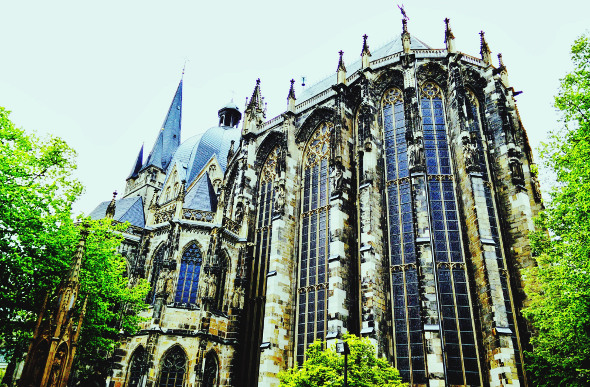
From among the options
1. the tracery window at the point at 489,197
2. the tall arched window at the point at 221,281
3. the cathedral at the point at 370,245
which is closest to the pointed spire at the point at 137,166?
the cathedral at the point at 370,245

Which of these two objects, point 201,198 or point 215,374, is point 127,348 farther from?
point 201,198

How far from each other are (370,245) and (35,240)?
12281 mm

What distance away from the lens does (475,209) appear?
55.2 ft

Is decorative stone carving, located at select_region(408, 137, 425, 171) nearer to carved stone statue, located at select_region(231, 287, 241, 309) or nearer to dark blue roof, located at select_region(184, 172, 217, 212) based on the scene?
carved stone statue, located at select_region(231, 287, 241, 309)

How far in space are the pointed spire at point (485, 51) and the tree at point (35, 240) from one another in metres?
20.0

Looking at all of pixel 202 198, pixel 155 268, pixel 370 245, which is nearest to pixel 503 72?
pixel 370 245

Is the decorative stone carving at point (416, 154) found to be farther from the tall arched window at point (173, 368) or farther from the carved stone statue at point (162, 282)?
the tall arched window at point (173, 368)

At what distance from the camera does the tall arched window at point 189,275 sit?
20.0 meters

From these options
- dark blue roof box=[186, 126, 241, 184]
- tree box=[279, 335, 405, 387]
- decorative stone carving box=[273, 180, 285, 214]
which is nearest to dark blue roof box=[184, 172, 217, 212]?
decorative stone carving box=[273, 180, 285, 214]

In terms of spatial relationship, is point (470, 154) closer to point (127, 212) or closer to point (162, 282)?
point (162, 282)

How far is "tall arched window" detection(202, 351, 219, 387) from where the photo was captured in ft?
61.7

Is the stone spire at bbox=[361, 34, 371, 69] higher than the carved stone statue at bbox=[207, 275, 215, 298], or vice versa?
the stone spire at bbox=[361, 34, 371, 69]

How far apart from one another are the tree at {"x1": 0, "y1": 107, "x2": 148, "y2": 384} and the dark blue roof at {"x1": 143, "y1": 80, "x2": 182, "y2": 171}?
2602cm

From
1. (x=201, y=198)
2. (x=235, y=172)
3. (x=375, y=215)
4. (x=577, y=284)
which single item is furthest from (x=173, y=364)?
(x=577, y=284)
